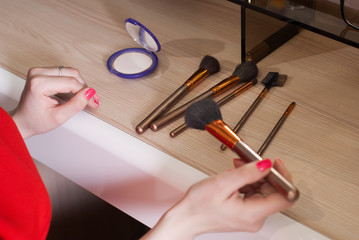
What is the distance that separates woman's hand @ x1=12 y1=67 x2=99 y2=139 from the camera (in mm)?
717

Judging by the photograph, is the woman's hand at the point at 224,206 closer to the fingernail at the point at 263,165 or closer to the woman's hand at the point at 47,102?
the fingernail at the point at 263,165

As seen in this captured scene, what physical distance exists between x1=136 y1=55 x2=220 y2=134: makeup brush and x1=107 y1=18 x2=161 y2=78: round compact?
0.08 meters

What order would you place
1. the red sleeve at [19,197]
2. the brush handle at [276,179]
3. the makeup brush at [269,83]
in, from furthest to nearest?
1. the makeup brush at [269,83]
2. the red sleeve at [19,197]
3. the brush handle at [276,179]

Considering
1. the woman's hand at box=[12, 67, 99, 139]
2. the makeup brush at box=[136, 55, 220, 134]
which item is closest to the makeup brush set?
the makeup brush at box=[136, 55, 220, 134]

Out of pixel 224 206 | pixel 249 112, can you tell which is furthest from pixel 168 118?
pixel 224 206

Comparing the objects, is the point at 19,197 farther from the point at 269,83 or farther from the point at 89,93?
the point at 269,83

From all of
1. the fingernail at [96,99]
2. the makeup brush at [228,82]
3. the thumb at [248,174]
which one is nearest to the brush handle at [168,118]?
the makeup brush at [228,82]

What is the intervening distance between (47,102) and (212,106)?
0.99 ft

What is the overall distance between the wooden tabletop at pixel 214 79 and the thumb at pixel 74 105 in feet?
0.12

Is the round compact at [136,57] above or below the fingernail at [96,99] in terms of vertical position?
above

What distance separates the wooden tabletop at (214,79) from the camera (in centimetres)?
63

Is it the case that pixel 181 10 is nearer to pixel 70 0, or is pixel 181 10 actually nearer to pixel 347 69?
pixel 70 0

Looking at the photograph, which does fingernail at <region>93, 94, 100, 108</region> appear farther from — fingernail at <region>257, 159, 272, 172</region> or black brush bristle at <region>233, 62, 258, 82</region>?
fingernail at <region>257, 159, 272, 172</region>

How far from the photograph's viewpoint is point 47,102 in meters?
0.73
